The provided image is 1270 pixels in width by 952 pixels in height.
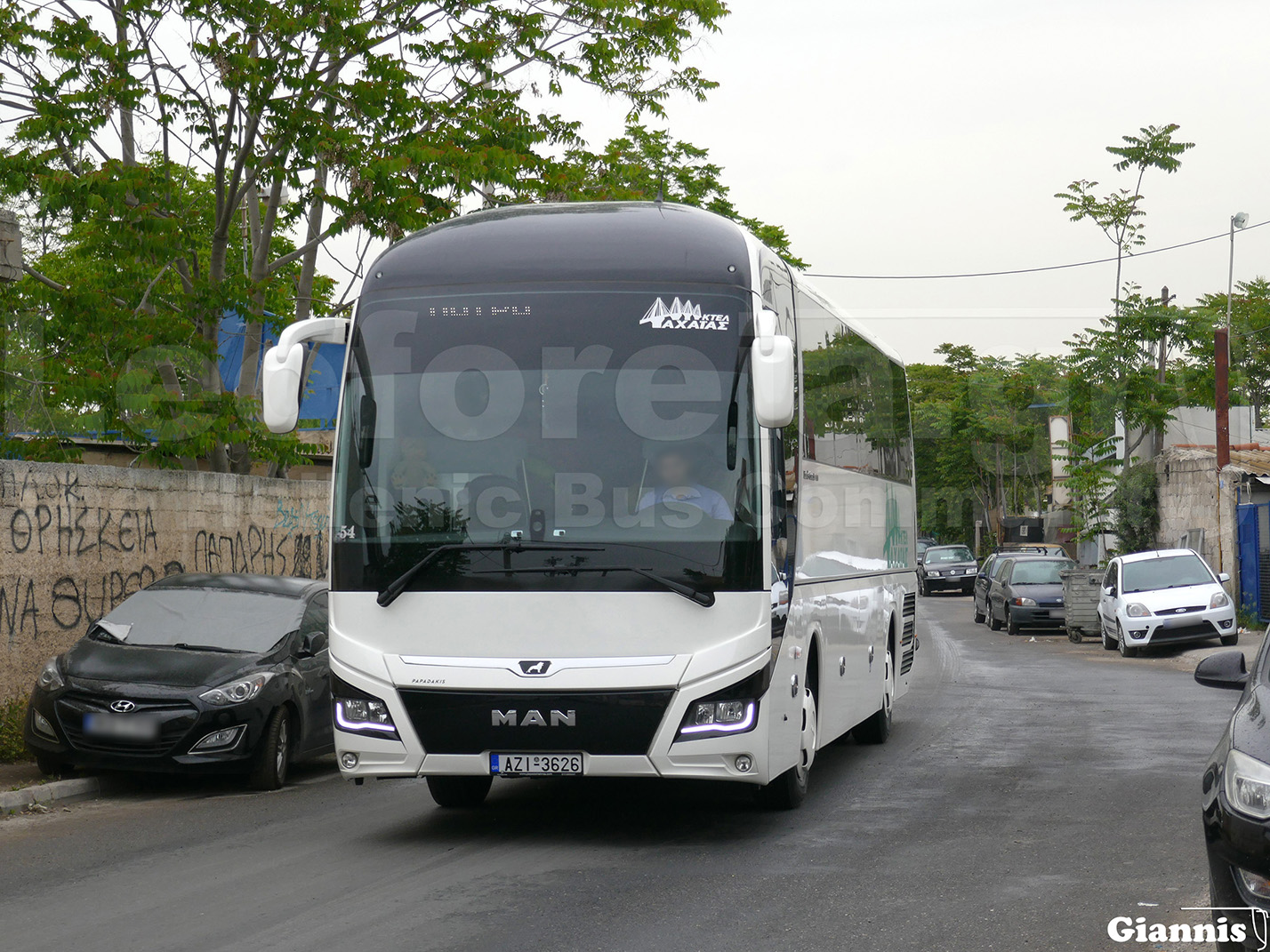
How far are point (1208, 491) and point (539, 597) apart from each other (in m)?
28.5

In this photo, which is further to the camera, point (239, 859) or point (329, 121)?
point (329, 121)

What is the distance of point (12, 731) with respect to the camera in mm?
12219

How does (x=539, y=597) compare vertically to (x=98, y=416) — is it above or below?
below

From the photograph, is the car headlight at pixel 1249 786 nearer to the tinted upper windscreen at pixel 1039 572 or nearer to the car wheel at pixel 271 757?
the car wheel at pixel 271 757

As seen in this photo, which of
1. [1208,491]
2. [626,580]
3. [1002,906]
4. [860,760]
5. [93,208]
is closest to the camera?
[1002,906]

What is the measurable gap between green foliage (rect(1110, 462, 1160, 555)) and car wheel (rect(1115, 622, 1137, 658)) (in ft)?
39.4

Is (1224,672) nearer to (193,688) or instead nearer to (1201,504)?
(193,688)

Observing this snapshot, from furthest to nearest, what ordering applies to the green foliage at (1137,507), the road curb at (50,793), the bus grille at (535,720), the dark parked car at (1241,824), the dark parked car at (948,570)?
the dark parked car at (948,570), the green foliage at (1137,507), the road curb at (50,793), the bus grille at (535,720), the dark parked car at (1241,824)

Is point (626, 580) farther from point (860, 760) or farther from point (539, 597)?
point (860, 760)

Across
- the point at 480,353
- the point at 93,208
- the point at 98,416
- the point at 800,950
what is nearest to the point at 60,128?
the point at 93,208

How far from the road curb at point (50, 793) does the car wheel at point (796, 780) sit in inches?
194

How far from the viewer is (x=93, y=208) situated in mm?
15531

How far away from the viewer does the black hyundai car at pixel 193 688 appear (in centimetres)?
1045

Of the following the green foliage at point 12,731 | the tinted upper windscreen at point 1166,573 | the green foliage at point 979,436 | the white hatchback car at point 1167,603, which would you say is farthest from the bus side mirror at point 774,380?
the green foliage at point 979,436
